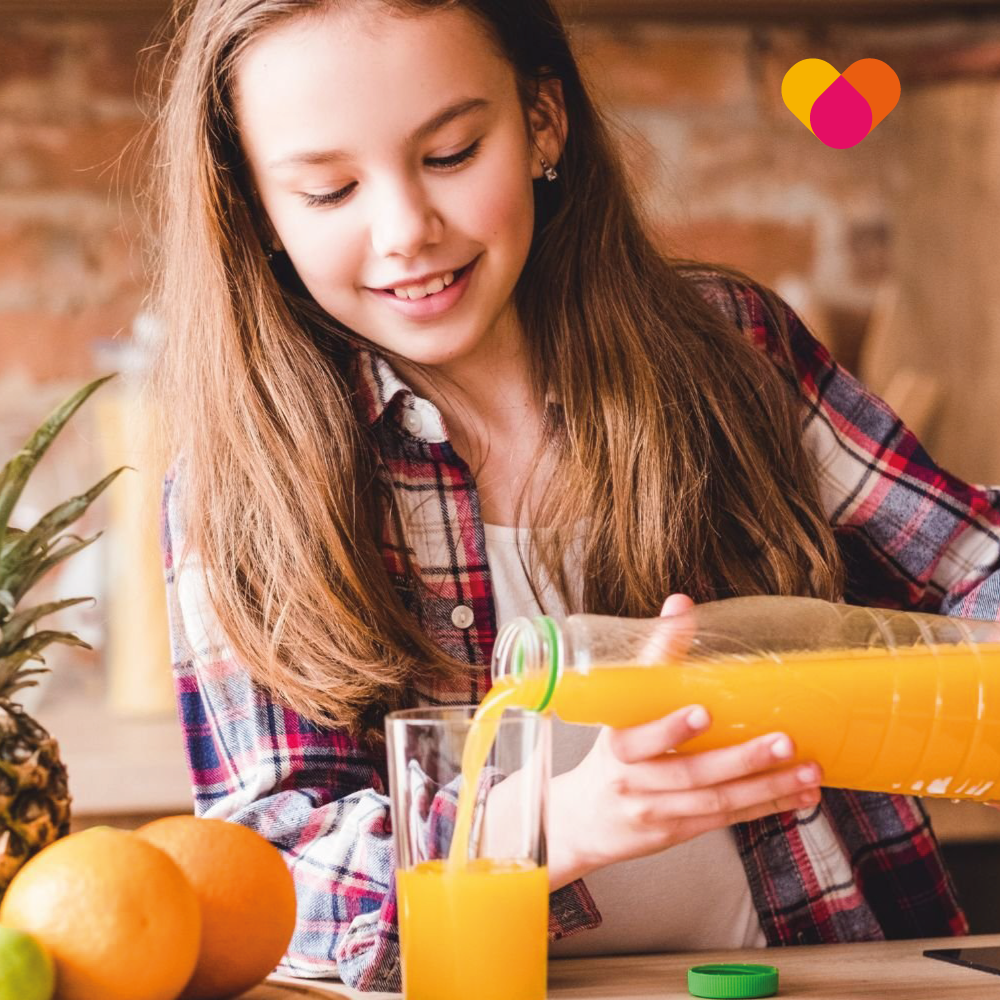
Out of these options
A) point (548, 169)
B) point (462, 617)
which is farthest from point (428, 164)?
point (462, 617)

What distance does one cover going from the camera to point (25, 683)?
0.90 metres

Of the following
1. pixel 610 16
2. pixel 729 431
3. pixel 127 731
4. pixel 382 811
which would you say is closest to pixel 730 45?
pixel 610 16

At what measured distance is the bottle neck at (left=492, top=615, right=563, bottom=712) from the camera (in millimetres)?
787

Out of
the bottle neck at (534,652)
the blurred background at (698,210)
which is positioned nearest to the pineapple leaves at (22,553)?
the bottle neck at (534,652)

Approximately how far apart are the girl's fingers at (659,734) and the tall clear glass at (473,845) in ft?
0.20

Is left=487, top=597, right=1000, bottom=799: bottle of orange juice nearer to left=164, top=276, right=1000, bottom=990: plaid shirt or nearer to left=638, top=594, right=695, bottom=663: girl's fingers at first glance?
left=638, top=594, right=695, bottom=663: girl's fingers

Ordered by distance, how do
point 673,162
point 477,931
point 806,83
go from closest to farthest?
point 477,931 → point 806,83 → point 673,162

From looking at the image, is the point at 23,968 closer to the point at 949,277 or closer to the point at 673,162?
the point at 673,162

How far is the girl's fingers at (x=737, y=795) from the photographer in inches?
34.1

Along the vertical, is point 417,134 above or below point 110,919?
above

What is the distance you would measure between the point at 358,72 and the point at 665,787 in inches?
21.8

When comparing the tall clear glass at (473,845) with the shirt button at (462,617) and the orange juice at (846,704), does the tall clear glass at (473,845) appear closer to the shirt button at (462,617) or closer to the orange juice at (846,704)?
the orange juice at (846,704)

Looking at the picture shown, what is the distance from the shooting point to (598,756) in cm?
90

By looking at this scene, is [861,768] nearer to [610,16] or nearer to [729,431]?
[729,431]
